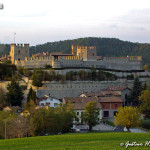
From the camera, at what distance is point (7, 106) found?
160 ft

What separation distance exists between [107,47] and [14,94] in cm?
5751

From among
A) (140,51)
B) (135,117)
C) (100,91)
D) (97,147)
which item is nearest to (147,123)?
(135,117)

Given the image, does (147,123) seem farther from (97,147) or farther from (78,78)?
(97,147)

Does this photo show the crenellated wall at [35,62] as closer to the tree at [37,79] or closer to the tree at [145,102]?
the tree at [37,79]

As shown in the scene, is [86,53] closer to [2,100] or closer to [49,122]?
[2,100]

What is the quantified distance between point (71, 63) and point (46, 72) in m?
5.24

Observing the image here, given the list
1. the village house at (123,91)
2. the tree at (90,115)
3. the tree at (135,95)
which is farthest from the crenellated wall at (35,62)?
the tree at (90,115)

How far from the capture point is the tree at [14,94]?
50344 mm

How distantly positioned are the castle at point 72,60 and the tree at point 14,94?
6.03 metres

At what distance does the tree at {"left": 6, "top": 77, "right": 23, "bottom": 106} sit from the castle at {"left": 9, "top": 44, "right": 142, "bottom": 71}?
237 inches

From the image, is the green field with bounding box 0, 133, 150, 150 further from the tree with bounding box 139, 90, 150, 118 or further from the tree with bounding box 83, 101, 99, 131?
the tree with bounding box 139, 90, 150, 118

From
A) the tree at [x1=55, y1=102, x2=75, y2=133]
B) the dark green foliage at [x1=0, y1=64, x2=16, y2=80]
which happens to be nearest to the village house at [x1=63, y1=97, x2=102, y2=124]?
the tree at [x1=55, y1=102, x2=75, y2=133]

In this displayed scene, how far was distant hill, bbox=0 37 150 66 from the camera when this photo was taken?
10125 cm

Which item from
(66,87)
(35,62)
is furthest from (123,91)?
(35,62)
